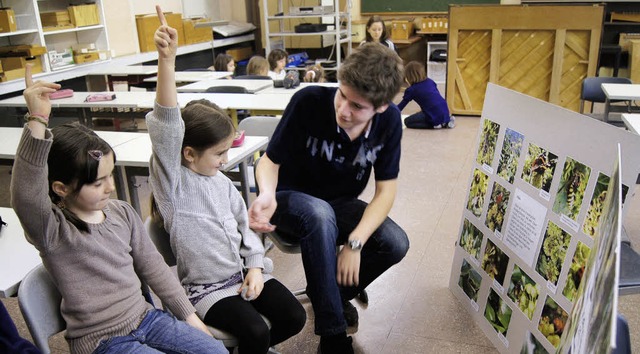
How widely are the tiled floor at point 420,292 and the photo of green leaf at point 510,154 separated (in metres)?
0.38

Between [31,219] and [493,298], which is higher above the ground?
[31,219]

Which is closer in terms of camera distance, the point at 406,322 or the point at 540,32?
the point at 406,322

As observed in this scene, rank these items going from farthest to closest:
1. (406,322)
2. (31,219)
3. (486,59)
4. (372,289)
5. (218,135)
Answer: (486,59) < (372,289) < (406,322) < (218,135) < (31,219)

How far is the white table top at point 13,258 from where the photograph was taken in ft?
4.54

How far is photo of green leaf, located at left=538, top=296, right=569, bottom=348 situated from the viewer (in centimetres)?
164

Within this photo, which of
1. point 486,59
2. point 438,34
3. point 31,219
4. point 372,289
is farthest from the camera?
point 438,34

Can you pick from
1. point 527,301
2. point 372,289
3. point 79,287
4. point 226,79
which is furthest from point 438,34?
point 79,287

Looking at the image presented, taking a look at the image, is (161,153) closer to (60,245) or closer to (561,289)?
(60,245)

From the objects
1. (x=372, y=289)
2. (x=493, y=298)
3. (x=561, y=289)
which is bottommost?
(x=372, y=289)

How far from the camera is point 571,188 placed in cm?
160

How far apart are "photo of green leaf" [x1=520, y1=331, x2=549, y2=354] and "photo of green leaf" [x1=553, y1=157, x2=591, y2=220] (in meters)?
0.44

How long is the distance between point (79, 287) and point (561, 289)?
1351 mm

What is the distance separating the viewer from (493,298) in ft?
6.72

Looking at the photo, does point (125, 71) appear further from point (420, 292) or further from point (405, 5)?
point (405, 5)
